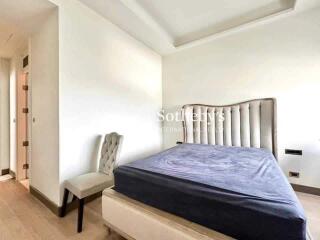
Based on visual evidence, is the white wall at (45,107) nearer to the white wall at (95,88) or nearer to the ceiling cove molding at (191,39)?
the white wall at (95,88)

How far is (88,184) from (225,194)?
1568 millimetres

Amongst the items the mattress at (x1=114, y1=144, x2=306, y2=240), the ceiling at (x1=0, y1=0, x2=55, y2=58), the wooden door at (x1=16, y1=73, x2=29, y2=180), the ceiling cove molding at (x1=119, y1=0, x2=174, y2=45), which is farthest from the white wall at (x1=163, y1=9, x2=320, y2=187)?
the wooden door at (x1=16, y1=73, x2=29, y2=180)

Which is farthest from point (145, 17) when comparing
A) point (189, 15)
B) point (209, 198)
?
point (209, 198)

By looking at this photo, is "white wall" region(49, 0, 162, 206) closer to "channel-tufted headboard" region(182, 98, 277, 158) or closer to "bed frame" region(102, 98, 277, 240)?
"bed frame" region(102, 98, 277, 240)

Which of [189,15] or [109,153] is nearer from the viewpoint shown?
[109,153]

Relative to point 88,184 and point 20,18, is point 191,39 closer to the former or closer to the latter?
point 20,18

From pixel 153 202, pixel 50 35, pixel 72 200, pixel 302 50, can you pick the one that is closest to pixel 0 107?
pixel 50 35

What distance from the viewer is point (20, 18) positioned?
2.38 m

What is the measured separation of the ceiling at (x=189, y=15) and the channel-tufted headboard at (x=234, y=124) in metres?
1.41

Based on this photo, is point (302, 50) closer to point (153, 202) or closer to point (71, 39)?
point (153, 202)

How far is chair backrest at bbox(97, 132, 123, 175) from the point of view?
92.1 inches

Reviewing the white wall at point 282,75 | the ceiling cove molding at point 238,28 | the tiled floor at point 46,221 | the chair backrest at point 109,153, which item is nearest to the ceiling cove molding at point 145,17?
the ceiling cove molding at point 238,28

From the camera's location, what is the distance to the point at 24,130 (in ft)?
11.7

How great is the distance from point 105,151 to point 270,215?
2.07 m
